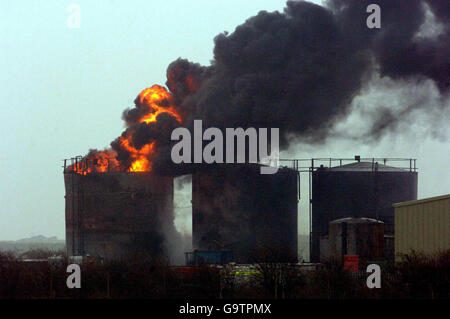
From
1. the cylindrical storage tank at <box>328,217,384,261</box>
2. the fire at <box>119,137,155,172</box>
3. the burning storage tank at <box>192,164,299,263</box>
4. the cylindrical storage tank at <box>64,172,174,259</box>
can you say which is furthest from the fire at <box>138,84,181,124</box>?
the cylindrical storage tank at <box>328,217,384,261</box>

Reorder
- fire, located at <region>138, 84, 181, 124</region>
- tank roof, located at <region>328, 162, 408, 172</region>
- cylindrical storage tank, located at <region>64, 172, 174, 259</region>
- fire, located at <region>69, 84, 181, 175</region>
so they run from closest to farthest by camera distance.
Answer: cylindrical storage tank, located at <region>64, 172, 174, 259</region> → tank roof, located at <region>328, 162, 408, 172</region> → fire, located at <region>69, 84, 181, 175</region> → fire, located at <region>138, 84, 181, 124</region>

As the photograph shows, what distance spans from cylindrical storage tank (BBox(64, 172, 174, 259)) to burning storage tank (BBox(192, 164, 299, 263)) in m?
2.86

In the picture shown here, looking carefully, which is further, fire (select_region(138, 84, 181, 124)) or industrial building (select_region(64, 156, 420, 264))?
fire (select_region(138, 84, 181, 124))

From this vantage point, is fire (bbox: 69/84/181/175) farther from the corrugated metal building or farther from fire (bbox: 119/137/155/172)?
the corrugated metal building

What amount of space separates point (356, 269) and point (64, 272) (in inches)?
498

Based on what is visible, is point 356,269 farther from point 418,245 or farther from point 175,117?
point 175,117

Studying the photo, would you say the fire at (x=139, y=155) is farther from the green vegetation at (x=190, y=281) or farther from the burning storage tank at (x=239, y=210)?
the green vegetation at (x=190, y=281)

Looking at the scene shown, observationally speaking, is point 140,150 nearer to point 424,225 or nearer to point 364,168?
point 364,168

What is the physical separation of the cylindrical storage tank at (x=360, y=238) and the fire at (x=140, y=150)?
53.6ft

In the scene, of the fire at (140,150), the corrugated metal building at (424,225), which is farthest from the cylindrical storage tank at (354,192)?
the corrugated metal building at (424,225)

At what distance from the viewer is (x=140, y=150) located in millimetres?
61219

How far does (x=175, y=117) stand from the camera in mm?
61094

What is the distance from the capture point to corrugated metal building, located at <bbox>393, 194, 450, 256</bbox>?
3397 cm

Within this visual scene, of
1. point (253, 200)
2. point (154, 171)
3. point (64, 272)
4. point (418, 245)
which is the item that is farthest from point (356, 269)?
point (154, 171)
